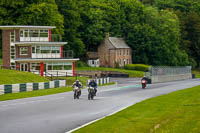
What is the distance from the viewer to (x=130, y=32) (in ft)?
360

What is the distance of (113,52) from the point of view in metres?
108

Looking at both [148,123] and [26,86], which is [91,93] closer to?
[26,86]

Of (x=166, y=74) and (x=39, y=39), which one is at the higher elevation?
(x=39, y=39)

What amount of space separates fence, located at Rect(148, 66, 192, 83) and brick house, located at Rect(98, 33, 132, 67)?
25209mm

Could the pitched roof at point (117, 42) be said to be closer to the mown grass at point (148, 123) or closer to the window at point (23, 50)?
the window at point (23, 50)

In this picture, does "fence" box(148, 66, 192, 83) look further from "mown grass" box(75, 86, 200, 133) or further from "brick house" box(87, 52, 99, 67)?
"mown grass" box(75, 86, 200, 133)

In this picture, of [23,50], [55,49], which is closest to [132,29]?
[55,49]

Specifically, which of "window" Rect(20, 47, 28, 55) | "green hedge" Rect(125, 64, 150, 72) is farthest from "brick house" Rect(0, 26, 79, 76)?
"green hedge" Rect(125, 64, 150, 72)

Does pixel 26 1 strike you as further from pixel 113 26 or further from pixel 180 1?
pixel 180 1

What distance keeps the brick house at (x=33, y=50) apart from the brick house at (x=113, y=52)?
39.2m

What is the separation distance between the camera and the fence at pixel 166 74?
63.8 m

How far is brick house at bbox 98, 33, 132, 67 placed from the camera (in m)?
108

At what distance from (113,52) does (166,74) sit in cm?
3843

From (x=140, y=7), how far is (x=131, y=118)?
98948mm
